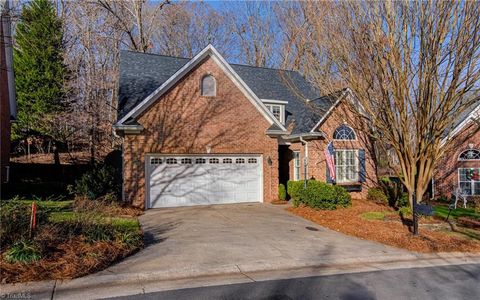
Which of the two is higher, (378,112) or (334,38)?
(334,38)

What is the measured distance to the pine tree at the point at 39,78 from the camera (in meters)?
23.7

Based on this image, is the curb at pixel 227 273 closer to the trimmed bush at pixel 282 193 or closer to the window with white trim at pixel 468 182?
the trimmed bush at pixel 282 193

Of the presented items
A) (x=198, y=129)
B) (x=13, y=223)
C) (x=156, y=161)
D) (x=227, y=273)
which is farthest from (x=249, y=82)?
(x=13, y=223)

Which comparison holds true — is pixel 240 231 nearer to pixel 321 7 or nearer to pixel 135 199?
pixel 135 199

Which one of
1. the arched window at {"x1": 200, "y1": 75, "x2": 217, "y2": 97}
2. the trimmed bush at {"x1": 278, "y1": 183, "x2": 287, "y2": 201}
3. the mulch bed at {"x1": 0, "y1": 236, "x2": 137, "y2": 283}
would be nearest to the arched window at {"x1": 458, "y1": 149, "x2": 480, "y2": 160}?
the trimmed bush at {"x1": 278, "y1": 183, "x2": 287, "y2": 201}

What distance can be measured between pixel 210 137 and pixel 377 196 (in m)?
8.82

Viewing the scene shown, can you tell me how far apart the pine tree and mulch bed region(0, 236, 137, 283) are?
19210 mm

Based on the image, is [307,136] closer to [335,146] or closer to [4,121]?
[335,146]

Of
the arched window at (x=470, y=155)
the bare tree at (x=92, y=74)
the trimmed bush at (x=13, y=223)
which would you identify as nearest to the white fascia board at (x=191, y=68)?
the trimmed bush at (x=13, y=223)

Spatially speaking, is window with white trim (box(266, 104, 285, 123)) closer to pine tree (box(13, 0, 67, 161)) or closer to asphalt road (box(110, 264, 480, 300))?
asphalt road (box(110, 264, 480, 300))

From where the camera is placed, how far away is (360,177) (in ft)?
60.5

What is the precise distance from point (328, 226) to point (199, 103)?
7.70 meters

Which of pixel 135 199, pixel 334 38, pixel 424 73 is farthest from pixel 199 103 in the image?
pixel 424 73

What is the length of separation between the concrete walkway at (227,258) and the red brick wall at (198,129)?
3.30m
